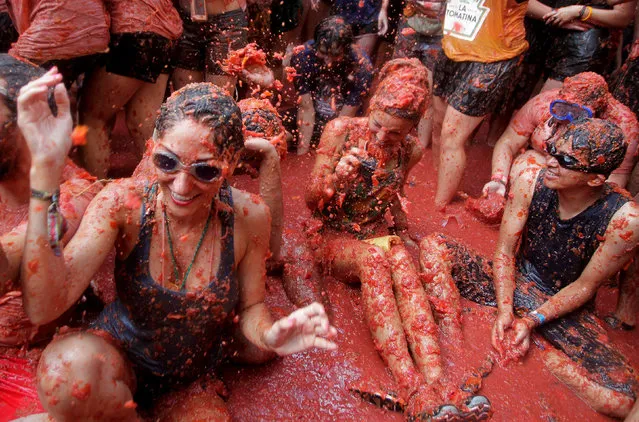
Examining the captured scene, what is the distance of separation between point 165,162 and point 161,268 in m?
0.46

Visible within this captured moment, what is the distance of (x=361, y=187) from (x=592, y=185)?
1392 mm

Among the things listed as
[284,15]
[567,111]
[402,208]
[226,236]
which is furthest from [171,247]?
[284,15]

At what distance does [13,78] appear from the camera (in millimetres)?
1728

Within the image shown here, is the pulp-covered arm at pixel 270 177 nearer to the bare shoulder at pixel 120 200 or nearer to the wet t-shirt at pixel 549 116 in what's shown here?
the bare shoulder at pixel 120 200

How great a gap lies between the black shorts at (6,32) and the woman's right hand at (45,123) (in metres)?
2.67

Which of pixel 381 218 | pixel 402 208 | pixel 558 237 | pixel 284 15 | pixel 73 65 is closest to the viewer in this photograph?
pixel 73 65

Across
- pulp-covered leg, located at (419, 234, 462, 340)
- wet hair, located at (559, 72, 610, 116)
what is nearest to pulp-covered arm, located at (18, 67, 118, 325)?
pulp-covered leg, located at (419, 234, 462, 340)

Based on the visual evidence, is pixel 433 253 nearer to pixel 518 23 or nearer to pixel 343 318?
pixel 343 318

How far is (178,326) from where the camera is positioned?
2.07 meters

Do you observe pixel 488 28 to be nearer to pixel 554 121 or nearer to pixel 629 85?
pixel 554 121

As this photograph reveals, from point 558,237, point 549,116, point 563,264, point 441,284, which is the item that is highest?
point 549,116

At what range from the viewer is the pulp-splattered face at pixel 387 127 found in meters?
2.95

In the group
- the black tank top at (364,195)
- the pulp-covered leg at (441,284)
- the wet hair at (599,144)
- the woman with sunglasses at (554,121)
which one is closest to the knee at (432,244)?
the pulp-covered leg at (441,284)

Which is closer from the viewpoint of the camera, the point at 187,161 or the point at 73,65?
the point at 187,161
